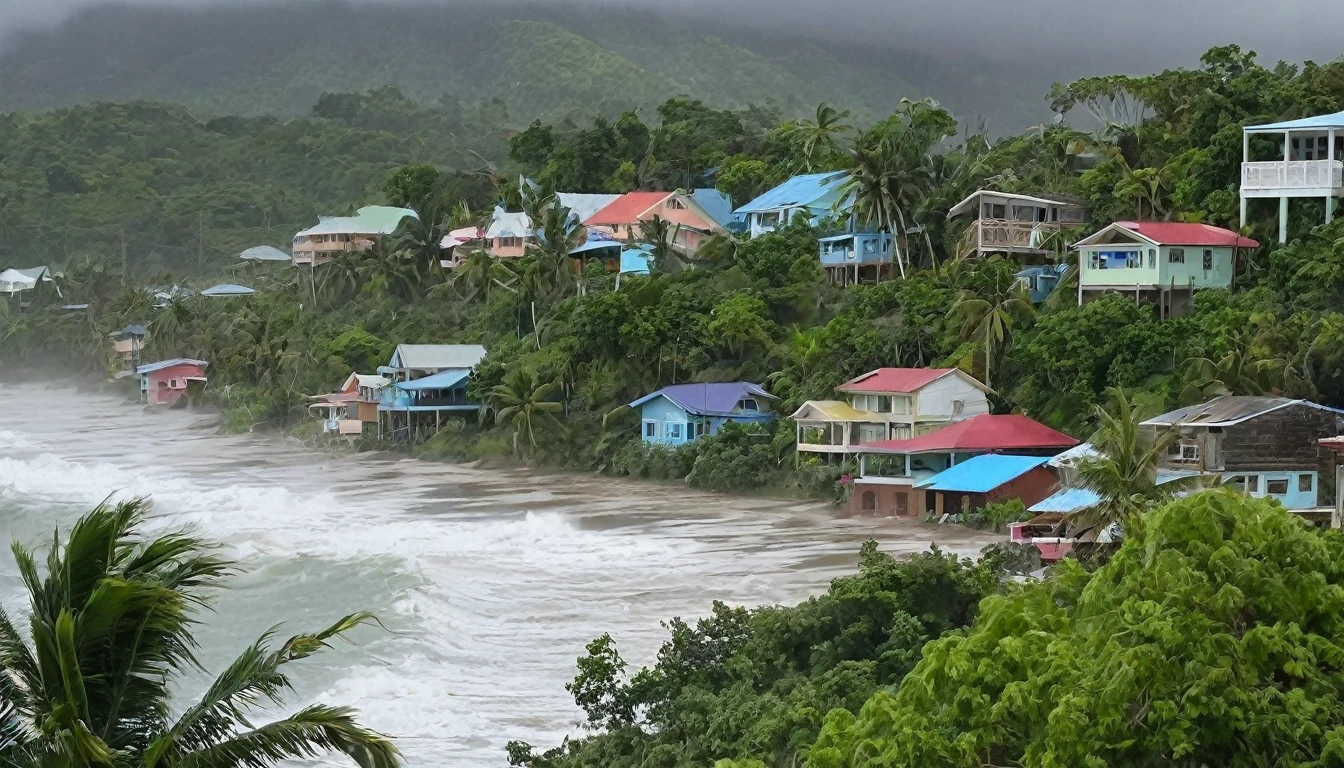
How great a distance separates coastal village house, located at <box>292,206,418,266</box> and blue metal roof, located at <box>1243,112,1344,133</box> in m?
45.9

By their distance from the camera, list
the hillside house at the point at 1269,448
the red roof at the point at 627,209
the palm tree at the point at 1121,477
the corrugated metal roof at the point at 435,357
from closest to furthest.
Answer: the palm tree at the point at 1121,477
the hillside house at the point at 1269,448
the corrugated metal roof at the point at 435,357
the red roof at the point at 627,209

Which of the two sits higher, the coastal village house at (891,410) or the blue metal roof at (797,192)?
the blue metal roof at (797,192)

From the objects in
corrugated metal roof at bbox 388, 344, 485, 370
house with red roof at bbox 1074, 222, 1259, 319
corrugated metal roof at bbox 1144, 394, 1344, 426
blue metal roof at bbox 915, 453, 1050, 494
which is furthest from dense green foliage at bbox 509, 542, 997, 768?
corrugated metal roof at bbox 388, 344, 485, 370

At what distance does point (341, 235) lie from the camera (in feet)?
266

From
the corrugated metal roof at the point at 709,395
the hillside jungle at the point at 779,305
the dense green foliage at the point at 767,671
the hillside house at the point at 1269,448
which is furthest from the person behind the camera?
the corrugated metal roof at the point at 709,395

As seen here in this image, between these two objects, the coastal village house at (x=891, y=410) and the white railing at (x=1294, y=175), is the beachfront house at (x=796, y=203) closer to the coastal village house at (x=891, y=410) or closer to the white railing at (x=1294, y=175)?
the coastal village house at (x=891, y=410)

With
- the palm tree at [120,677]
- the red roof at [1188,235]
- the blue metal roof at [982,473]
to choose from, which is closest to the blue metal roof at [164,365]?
the red roof at [1188,235]

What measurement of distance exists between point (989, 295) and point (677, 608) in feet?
64.6

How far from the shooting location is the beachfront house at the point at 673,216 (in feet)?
206

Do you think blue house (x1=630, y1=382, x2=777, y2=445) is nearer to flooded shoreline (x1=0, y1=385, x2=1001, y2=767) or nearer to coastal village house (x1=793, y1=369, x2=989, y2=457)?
flooded shoreline (x1=0, y1=385, x2=1001, y2=767)

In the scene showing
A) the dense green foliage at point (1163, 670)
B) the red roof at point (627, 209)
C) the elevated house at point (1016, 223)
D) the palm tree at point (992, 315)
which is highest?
the red roof at point (627, 209)

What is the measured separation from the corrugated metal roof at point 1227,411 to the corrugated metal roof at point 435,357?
28.4 metres

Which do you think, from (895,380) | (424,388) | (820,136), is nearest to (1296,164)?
(895,380)

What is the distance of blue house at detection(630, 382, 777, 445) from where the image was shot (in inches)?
1859
